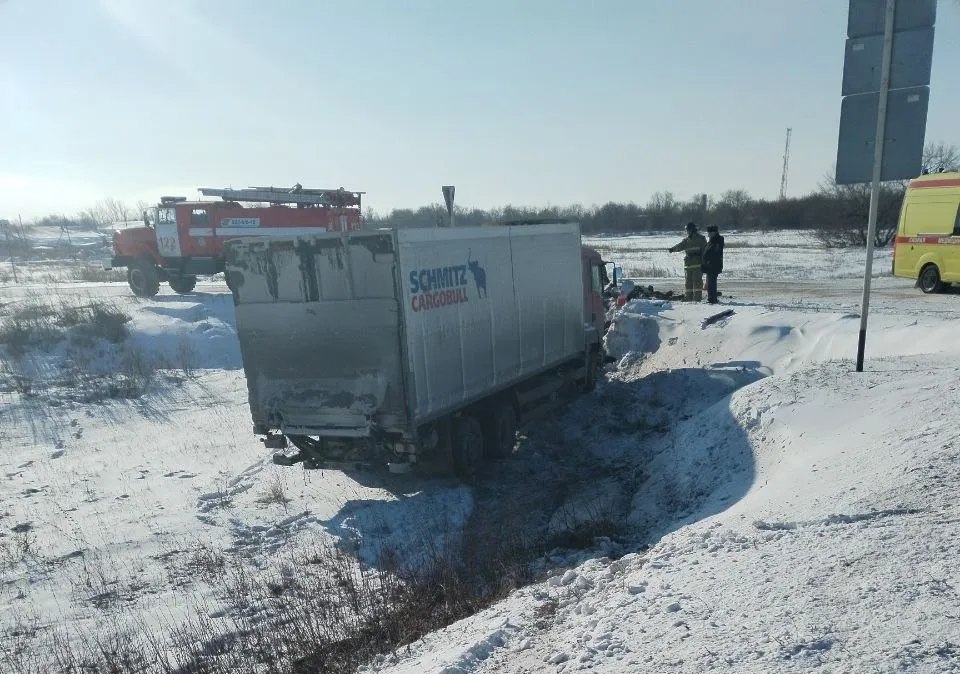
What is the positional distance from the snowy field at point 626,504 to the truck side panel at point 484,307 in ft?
4.35

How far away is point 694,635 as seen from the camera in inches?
124

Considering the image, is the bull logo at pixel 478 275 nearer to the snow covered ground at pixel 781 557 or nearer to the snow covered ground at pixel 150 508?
the snow covered ground at pixel 150 508

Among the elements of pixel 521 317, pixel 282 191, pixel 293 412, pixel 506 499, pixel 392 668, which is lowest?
pixel 506 499

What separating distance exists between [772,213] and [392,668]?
67.5 metres

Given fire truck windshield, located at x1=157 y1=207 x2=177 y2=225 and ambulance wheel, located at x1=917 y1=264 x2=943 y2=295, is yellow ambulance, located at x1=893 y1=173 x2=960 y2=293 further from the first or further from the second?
fire truck windshield, located at x1=157 y1=207 x2=177 y2=225

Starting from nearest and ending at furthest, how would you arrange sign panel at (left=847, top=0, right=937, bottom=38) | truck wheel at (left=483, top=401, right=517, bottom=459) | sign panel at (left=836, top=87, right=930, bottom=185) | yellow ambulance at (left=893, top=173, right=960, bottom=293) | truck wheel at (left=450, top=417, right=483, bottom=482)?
sign panel at (left=847, top=0, right=937, bottom=38)
sign panel at (left=836, top=87, right=930, bottom=185)
truck wheel at (left=450, top=417, right=483, bottom=482)
truck wheel at (left=483, top=401, right=517, bottom=459)
yellow ambulance at (left=893, top=173, right=960, bottom=293)

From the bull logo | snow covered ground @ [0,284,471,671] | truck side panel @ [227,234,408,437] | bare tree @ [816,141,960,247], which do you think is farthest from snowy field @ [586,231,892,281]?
truck side panel @ [227,234,408,437]

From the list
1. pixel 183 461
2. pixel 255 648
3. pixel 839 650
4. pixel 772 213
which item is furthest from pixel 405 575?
pixel 772 213

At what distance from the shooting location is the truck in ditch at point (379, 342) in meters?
7.10

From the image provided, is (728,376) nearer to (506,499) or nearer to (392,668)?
(506,499)

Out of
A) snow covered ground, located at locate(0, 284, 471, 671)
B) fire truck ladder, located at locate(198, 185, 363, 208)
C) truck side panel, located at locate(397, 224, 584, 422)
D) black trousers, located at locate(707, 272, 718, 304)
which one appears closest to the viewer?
snow covered ground, located at locate(0, 284, 471, 671)

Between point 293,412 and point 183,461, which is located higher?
point 293,412

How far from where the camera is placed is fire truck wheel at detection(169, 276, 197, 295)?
2319 cm

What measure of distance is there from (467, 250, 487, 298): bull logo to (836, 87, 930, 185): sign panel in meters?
4.26
